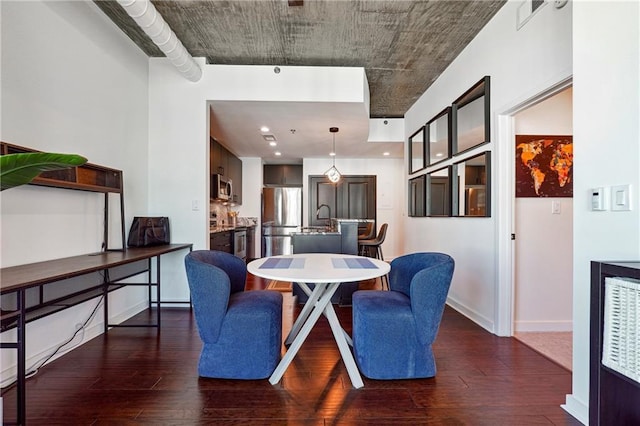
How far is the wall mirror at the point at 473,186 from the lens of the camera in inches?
109

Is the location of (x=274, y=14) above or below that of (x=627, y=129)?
above

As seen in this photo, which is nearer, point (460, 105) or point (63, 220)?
point (63, 220)

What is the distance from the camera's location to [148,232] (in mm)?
3062

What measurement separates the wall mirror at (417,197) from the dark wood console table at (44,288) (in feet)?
11.0

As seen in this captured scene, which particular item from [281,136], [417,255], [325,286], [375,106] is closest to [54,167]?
[325,286]

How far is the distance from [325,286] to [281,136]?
346 centimetres

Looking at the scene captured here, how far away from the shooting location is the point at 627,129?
1.34m

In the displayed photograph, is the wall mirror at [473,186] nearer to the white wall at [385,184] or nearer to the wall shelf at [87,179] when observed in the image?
the wall shelf at [87,179]

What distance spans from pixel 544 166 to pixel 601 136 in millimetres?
1540

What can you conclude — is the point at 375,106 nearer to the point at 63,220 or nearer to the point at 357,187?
the point at 357,187

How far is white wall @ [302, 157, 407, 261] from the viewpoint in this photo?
700 cm

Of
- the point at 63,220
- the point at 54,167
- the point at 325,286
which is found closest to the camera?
the point at 54,167

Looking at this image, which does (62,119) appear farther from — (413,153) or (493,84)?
(413,153)

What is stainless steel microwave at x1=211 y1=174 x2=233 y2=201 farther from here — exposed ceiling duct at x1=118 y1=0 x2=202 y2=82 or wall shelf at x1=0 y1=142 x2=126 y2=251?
wall shelf at x1=0 y1=142 x2=126 y2=251
